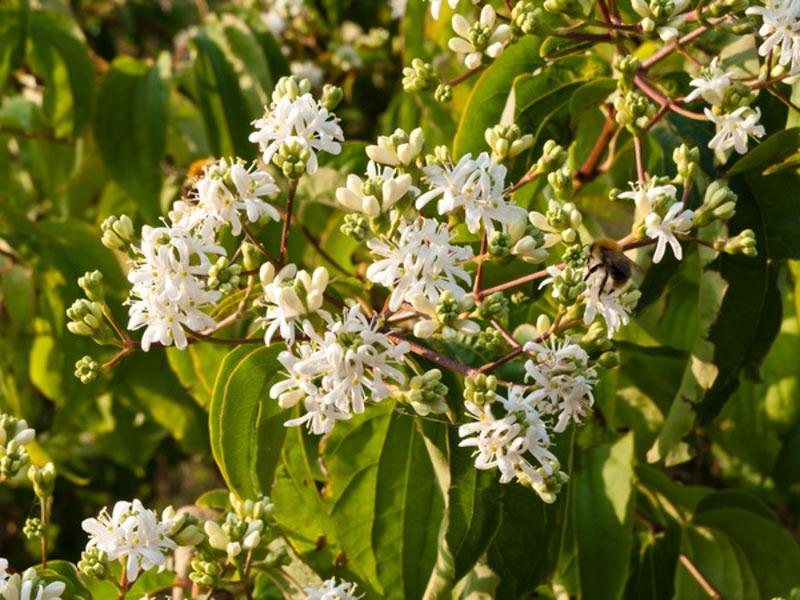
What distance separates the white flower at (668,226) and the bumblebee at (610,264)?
0.13 feet

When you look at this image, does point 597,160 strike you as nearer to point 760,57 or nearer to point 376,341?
point 760,57

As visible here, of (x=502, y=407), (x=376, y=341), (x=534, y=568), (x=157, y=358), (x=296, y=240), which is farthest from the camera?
(x=157, y=358)

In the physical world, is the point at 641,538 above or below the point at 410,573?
below

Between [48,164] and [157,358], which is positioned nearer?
[157,358]

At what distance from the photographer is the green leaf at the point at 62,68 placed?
275cm

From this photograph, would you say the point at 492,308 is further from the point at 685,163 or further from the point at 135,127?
the point at 135,127

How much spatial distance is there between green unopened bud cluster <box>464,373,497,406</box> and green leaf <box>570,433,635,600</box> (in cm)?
51

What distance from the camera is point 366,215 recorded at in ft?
4.66

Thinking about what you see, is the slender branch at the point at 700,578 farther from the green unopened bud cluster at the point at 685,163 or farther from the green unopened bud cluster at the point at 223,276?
the green unopened bud cluster at the point at 223,276

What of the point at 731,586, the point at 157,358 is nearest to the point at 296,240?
the point at 157,358

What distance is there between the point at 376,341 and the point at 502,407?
223 mm

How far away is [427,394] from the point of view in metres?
1.34

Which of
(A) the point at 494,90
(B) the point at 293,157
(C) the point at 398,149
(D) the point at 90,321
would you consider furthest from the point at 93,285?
(A) the point at 494,90

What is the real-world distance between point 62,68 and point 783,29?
190cm
